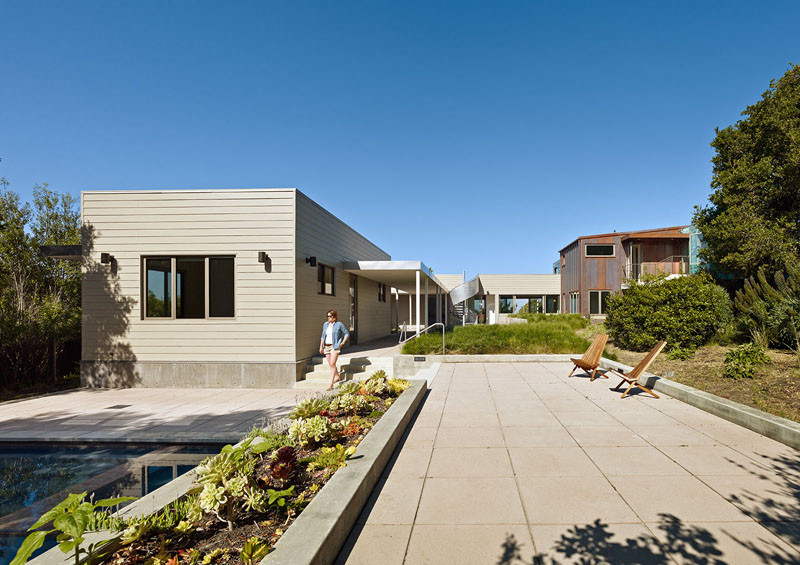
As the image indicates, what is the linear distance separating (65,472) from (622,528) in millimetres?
5121

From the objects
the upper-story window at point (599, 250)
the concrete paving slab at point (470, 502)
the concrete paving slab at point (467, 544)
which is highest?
the upper-story window at point (599, 250)

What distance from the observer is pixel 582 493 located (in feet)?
10.4

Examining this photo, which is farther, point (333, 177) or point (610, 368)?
point (333, 177)

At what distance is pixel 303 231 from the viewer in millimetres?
10000

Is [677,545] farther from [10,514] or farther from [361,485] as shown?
[10,514]

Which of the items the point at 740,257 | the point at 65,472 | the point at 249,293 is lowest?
the point at 65,472

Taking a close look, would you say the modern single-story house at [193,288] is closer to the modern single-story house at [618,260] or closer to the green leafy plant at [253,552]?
the green leafy plant at [253,552]

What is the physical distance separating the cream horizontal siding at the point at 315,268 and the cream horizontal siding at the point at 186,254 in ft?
1.21

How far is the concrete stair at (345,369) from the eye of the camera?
9.43m

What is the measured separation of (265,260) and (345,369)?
3.17 m

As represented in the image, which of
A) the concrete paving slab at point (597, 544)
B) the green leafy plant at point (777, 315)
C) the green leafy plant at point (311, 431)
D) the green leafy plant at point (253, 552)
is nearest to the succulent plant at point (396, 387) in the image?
the green leafy plant at point (311, 431)

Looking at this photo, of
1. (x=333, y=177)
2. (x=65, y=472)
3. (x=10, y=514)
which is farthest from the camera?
(x=333, y=177)

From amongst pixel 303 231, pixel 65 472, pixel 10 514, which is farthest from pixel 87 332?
pixel 10 514

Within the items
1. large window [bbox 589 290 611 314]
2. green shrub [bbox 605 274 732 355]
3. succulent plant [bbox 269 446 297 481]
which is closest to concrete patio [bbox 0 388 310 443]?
succulent plant [bbox 269 446 297 481]
